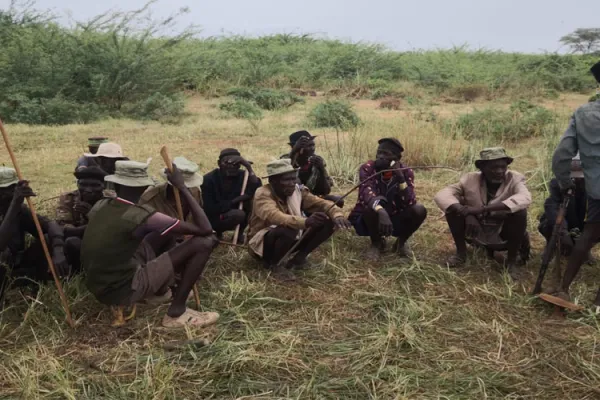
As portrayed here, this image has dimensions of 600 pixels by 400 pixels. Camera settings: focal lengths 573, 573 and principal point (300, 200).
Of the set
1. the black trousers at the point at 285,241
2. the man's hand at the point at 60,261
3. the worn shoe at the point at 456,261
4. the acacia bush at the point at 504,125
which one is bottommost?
the acacia bush at the point at 504,125

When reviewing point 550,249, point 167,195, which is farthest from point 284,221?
point 550,249

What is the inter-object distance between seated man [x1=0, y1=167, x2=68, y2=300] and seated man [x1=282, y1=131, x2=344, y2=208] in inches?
81.5

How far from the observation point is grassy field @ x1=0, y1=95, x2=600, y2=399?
9.25 feet

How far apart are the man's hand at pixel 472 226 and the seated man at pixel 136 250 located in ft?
6.28

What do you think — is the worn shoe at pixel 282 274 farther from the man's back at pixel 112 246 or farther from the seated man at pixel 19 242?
the seated man at pixel 19 242

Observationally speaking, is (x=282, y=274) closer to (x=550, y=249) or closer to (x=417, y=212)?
(x=417, y=212)

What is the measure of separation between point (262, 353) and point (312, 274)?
126cm

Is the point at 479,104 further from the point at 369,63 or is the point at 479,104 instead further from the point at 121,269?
the point at 121,269

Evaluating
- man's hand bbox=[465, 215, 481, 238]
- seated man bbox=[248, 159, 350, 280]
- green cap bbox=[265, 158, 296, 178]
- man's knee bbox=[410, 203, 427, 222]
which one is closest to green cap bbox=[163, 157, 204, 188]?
seated man bbox=[248, 159, 350, 280]

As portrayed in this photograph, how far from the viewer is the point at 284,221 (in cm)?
406

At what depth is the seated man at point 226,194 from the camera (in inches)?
188

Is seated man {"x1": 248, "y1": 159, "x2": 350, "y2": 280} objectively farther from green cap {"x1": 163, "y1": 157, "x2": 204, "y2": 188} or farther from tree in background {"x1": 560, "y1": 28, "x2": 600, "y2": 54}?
tree in background {"x1": 560, "y1": 28, "x2": 600, "y2": 54}

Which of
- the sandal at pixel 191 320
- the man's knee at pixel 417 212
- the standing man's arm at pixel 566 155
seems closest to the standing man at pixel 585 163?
the standing man's arm at pixel 566 155

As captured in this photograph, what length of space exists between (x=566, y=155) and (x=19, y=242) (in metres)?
3.70
